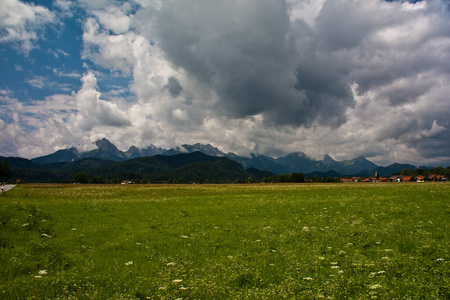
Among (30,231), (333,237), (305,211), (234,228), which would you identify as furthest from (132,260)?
(305,211)

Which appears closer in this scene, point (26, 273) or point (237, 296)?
point (237, 296)

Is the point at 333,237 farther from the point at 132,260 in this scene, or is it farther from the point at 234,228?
the point at 132,260

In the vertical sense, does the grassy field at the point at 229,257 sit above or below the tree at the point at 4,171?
below

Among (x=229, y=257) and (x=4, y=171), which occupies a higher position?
(x=4, y=171)

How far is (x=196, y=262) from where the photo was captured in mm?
11680

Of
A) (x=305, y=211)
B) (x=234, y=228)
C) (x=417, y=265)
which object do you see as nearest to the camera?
(x=417, y=265)

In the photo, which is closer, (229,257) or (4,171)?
(229,257)

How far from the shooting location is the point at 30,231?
16.7 metres

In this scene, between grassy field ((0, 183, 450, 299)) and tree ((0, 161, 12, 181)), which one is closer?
grassy field ((0, 183, 450, 299))

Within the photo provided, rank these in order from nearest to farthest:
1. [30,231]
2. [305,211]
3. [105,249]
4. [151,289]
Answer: [151,289]
[105,249]
[30,231]
[305,211]

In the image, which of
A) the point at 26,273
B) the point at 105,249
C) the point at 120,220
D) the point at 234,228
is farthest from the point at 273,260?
the point at 120,220

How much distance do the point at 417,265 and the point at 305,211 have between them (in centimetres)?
1417

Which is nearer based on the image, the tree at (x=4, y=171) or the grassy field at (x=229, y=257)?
the grassy field at (x=229, y=257)

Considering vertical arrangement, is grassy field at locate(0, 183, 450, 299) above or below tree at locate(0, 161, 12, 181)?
below
